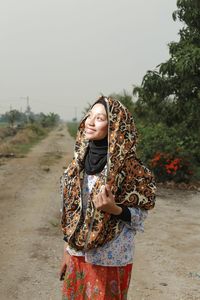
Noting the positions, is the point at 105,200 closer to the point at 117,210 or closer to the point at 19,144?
the point at 117,210

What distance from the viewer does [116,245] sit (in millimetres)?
2113

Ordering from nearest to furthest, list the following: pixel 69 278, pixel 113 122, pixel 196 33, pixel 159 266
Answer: pixel 113 122 < pixel 69 278 < pixel 159 266 < pixel 196 33

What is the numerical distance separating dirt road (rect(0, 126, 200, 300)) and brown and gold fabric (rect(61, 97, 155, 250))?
226cm

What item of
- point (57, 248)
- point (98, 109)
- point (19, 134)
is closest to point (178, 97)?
point (57, 248)

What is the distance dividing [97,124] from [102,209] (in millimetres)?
382

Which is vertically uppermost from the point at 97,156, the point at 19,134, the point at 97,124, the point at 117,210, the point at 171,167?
the point at 97,124

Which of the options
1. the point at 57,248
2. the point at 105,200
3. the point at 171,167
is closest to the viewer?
the point at 105,200

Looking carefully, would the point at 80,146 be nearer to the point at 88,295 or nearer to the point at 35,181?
the point at 88,295

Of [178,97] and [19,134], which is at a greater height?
[178,97]

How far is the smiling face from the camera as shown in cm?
207

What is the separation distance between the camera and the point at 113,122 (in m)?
2.03

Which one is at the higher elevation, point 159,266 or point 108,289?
point 108,289

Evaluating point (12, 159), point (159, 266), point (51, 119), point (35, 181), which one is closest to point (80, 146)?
point (159, 266)

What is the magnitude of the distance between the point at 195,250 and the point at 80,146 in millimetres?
3883
